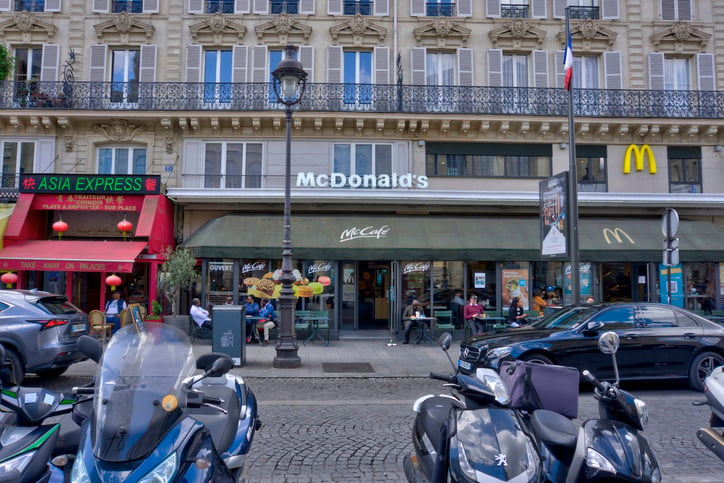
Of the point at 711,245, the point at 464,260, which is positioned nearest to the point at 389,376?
the point at 464,260

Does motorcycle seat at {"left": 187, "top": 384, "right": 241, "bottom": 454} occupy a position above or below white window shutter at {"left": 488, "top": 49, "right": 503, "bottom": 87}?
below

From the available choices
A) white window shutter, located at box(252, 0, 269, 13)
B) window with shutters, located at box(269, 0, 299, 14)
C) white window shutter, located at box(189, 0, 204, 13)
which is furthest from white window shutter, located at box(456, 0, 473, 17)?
white window shutter, located at box(189, 0, 204, 13)

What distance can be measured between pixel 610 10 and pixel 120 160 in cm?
1832

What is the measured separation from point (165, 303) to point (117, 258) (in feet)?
8.12

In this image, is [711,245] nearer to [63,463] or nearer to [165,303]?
[165,303]

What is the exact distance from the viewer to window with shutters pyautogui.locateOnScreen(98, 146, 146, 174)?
1780 cm

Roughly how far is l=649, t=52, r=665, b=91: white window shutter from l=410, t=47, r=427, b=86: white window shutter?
814 centimetres

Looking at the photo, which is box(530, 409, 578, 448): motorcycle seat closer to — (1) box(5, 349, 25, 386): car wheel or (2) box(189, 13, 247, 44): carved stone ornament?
(1) box(5, 349, 25, 386): car wheel

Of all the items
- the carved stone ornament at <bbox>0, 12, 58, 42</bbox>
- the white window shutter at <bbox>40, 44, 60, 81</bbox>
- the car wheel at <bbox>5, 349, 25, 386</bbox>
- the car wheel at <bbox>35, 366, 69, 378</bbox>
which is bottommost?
the car wheel at <bbox>35, 366, 69, 378</bbox>

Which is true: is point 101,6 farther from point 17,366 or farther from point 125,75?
point 17,366

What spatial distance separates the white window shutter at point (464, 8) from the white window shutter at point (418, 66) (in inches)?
80.6

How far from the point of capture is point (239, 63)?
18.2 meters

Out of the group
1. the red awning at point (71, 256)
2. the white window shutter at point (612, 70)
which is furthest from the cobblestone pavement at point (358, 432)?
the white window shutter at point (612, 70)

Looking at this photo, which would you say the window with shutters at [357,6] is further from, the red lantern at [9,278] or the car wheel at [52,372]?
the car wheel at [52,372]
